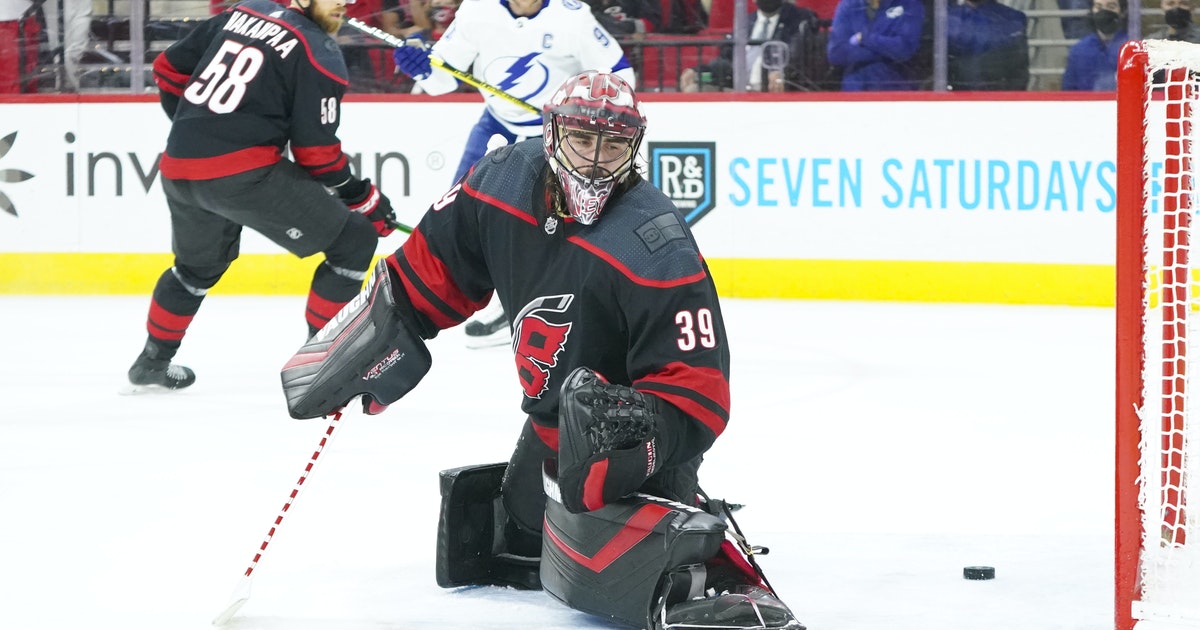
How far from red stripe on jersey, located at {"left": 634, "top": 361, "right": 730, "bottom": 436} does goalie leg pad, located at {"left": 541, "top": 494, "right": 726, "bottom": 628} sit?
133 millimetres

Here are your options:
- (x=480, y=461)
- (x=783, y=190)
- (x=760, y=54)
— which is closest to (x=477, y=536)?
(x=480, y=461)

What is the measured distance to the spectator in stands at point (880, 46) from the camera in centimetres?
645

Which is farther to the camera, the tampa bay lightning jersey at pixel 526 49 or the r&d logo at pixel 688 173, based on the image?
the r&d logo at pixel 688 173

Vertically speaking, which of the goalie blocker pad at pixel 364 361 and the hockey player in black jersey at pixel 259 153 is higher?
the hockey player in black jersey at pixel 259 153

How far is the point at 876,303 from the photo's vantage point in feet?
21.1

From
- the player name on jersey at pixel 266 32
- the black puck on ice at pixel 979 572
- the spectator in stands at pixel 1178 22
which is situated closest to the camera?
the black puck on ice at pixel 979 572

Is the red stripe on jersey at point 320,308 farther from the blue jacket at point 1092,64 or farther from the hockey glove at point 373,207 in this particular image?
the blue jacket at point 1092,64

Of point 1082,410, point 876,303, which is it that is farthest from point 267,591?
point 876,303

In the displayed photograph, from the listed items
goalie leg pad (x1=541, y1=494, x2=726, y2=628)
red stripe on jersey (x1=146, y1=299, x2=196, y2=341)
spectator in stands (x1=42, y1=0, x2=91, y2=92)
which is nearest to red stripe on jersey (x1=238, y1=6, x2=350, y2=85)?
red stripe on jersey (x1=146, y1=299, x2=196, y2=341)

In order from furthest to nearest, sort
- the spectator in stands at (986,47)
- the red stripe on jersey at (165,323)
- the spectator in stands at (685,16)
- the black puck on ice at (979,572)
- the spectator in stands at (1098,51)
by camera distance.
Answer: the spectator in stands at (685,16)
the spectator in stands at (986,47)
the spectator in stands at (1098,51)
the red stripe on jersey at (165,323)
the black puck on ice at (979,572)

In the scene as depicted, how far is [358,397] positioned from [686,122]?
4290mm

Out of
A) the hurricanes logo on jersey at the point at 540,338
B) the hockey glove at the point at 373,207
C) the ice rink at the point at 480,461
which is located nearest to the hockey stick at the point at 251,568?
the ice rink at the point at 480,461

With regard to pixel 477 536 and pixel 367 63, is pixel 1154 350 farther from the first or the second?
pixel 367 63

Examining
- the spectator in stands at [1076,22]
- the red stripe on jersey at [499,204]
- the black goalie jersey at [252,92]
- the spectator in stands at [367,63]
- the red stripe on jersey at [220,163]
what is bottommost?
the red stripe on jersey at [499,204]
